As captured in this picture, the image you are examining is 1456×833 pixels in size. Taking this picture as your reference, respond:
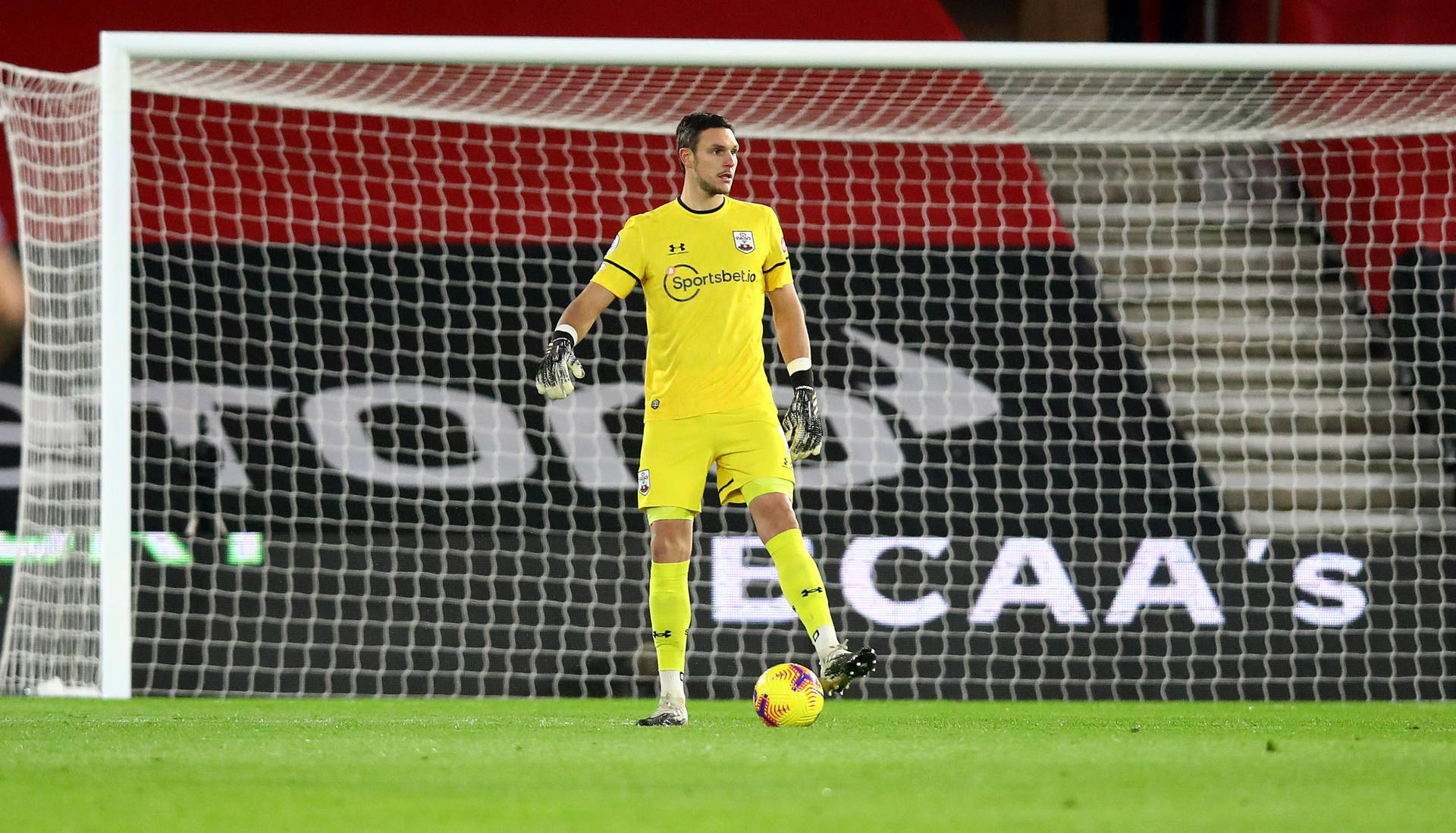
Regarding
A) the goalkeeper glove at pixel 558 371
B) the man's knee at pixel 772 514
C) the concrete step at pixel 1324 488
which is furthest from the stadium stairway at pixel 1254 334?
the goalkeeper glove at pixel 558 371

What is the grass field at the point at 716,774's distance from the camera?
2.49m

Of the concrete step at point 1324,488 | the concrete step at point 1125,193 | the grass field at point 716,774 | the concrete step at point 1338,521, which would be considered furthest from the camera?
the concrete step at point 1125,193

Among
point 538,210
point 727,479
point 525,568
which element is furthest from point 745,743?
point 538,210

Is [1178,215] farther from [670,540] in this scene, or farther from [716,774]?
[716,774]

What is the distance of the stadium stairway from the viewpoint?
7523 mm

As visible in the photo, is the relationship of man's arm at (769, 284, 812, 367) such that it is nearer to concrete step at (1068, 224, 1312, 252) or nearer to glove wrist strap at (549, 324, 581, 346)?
glove wrist strap at (549, 324, 581, 346)

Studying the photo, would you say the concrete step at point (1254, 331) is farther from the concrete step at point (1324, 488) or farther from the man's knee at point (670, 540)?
the man's knee at point (670, 540)

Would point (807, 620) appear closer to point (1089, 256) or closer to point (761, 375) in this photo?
point (761, 375)

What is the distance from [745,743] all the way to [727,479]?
2.74 feet

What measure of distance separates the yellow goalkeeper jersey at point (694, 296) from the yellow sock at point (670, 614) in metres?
0.38

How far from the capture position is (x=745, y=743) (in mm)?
3609

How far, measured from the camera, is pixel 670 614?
414cm

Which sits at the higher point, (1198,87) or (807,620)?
(1198,87)

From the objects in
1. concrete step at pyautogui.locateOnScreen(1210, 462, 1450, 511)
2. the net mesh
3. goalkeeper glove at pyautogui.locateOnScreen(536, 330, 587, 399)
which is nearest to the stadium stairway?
concrete step at pyautogui.locateOnScreen(1210, 462, 1450, 511)
